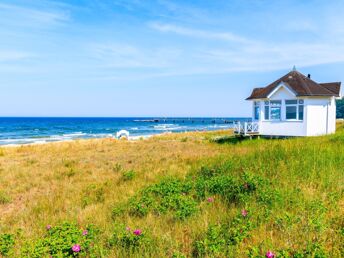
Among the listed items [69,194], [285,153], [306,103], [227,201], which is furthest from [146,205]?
[306,103]

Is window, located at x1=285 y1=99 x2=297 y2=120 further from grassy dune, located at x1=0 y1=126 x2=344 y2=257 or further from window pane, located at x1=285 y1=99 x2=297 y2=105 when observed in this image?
grassy dune, located at x1=0 y1=126 x2=344 y2=257

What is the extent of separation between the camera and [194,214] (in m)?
4.79

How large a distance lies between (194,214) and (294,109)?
1803 cm

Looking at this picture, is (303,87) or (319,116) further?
(303,87)

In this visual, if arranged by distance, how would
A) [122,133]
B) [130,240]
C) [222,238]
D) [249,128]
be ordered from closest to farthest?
[222,238], [130,240], [249,128], [122,133]

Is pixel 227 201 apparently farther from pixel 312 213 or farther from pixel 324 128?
pixel 324 128

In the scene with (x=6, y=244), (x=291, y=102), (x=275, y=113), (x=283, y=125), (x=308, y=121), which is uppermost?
(x=291, y=102)

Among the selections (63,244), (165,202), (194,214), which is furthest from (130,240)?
(165,202)

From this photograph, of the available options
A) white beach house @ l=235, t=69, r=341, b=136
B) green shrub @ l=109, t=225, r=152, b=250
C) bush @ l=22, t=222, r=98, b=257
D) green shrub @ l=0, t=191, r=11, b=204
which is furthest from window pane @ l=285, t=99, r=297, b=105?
bush @ l=22, t=222, r=98, b=257

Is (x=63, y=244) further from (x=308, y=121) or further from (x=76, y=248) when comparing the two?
(x=308, y=121)

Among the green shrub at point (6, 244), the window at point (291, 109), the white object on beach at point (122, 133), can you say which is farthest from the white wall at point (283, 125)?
the white object on beach at point (122, 133)

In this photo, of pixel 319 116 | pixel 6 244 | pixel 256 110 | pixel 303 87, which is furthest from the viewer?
pixel 256 110

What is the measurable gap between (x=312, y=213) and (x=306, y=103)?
57.1 ft

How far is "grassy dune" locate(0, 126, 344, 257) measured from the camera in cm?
360
